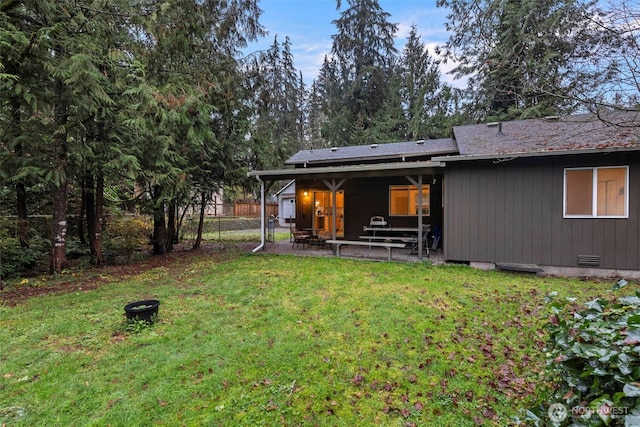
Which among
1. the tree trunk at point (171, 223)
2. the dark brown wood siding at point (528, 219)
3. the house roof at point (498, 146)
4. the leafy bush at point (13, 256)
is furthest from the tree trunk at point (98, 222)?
the dark brown wood siding at point (528, 219)

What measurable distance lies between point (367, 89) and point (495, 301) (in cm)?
2168

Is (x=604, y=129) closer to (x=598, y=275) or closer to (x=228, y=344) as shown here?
(x=598, y=275)

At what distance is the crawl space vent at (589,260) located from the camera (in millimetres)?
6660

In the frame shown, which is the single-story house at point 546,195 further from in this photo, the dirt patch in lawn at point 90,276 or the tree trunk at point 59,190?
the tree trunk at point 59,190

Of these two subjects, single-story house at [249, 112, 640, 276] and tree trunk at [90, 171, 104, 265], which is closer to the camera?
single-story house at [249, 112, 640, 276]

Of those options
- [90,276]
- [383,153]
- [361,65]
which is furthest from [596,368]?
[361,65]

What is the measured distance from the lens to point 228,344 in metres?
3.64

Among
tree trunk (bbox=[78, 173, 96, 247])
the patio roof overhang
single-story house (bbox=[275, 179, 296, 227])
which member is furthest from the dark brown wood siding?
single-story house (bbox=[275, 179, 296, 227])

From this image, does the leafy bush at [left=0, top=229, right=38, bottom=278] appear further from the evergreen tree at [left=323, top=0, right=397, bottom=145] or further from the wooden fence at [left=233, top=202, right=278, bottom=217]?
the evergreen tree at [left=323, top=0, right=397, bottom=145]

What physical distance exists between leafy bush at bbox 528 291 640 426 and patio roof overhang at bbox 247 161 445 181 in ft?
21.5

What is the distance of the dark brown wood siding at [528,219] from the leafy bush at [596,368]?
626 cm

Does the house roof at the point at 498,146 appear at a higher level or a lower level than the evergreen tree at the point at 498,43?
lower

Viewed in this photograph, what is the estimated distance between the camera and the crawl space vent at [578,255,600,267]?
6.66 meters

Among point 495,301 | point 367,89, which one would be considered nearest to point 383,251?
point 495,301
